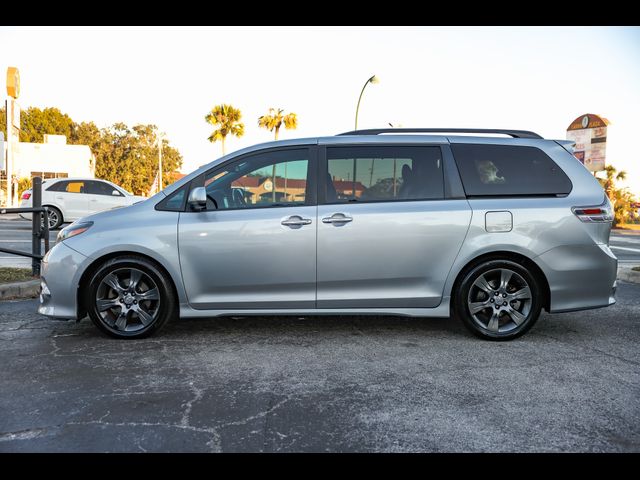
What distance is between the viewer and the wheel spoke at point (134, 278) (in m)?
4.75

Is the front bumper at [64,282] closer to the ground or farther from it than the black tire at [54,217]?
closer to the ground

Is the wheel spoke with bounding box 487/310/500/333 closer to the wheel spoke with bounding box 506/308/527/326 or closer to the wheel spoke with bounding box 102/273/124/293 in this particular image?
the wheel spoke with bounding box 506/308/527/326

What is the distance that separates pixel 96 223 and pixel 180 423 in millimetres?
2409

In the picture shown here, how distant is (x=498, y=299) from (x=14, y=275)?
6196 millimetres

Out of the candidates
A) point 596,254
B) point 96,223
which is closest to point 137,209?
point 96,223

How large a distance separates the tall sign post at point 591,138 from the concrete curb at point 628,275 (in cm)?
2886

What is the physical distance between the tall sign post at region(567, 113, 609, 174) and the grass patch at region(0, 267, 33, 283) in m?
34.4

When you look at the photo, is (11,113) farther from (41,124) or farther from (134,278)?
(41,124)

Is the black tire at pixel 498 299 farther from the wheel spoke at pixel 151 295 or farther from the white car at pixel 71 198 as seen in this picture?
the white car at pixel 71 198

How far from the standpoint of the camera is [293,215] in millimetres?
4750

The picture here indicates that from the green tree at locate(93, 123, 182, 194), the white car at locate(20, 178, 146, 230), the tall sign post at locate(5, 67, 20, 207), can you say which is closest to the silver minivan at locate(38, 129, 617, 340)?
the white car at locate(20, 178, 146, 230)

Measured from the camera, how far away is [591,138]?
120 feet

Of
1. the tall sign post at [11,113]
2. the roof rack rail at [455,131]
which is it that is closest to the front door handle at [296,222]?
the roof rack rail at [455,131]
